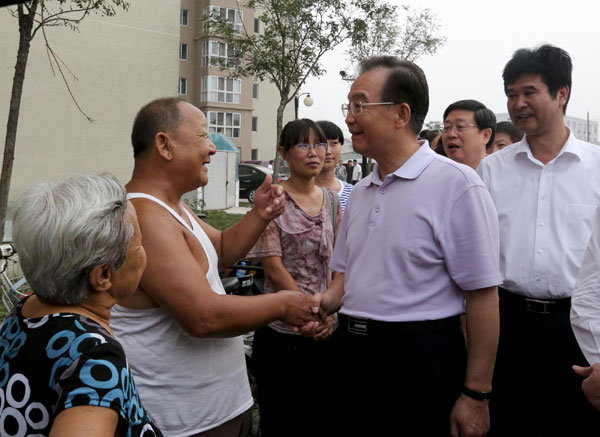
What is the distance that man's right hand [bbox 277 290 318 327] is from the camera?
2.42m

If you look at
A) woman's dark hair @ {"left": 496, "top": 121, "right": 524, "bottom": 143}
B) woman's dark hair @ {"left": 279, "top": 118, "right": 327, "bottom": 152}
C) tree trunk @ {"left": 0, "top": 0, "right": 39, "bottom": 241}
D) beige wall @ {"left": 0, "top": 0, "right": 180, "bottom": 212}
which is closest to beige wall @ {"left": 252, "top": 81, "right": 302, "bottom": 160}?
beige wall @ {"left": 0, "top": 0, "right": 180, "bottom": 212}

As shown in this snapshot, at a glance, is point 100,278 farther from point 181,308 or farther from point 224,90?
point 224,90

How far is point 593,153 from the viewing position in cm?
308

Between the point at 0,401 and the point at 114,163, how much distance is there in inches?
771

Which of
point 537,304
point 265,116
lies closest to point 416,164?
point 537,304

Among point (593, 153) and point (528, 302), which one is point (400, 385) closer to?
point (528, 302)

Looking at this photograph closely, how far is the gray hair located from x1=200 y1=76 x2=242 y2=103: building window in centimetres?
4735

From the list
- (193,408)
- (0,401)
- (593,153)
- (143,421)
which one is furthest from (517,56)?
(0,401)

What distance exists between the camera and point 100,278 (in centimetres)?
158

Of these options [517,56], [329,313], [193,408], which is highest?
[517,56]

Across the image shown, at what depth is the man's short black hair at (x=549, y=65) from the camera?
10.5 feet

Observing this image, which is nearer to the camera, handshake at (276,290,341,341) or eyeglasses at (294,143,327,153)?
handshake at (276,290,341,341)

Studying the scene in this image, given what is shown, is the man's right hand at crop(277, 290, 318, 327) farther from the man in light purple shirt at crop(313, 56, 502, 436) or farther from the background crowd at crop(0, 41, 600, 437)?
the man in light purple shirt at crop(313, 56, 502, 436)

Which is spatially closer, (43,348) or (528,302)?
(43,348)
